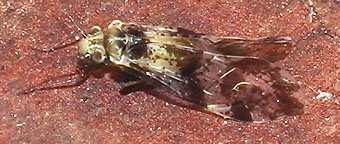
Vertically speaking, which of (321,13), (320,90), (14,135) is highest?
(321,13)

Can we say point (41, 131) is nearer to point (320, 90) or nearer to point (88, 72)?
point (88, 72)

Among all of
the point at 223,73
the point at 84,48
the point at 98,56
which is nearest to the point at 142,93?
the point at 98,56

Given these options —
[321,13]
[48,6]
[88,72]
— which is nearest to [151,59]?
[88,72]

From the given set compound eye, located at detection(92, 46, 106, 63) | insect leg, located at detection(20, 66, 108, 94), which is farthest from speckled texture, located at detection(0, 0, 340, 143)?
compound eye, located at detection(92, 46, 106, 63)

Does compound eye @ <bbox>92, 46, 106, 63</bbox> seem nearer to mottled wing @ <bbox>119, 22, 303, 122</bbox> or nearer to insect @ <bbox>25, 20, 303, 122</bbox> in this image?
insect @ <bbox>25, 20, 303, 122</bbox>

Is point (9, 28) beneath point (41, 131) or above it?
above

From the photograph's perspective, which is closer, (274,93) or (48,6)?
(274,93)
